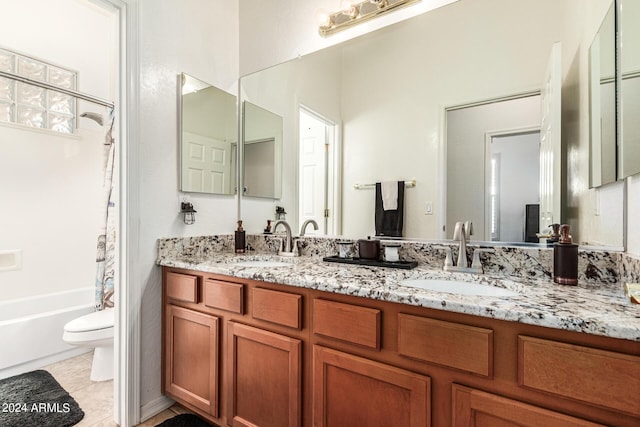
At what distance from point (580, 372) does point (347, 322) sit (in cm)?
62

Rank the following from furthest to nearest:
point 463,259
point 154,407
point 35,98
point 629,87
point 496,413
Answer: point 35,98 → point 154,407 → point 463,259 → point 629,87 → point 496,413

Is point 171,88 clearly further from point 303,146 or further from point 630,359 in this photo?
point 630,359

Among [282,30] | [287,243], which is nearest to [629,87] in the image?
[287,243]

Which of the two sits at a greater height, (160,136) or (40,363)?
(160,136)

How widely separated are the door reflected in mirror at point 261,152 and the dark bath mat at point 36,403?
1.61m

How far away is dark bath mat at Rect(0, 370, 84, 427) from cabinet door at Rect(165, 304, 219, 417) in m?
0.57

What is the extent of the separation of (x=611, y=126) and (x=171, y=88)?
207 cm

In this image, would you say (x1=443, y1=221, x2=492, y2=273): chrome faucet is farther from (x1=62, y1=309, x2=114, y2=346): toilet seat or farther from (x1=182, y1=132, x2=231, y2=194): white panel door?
(x1=62, y1=309, x2=114, y2=346): toilet seat

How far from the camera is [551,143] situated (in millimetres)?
1271

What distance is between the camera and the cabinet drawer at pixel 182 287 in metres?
1.55

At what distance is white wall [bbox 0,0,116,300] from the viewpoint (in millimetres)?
2539

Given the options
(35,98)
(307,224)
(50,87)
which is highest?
(35,98)

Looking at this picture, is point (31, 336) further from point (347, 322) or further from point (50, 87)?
point (347, 322)

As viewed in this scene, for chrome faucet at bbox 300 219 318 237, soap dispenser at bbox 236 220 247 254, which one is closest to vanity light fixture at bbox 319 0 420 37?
chrome faucet at bbox 300 219 318 237
